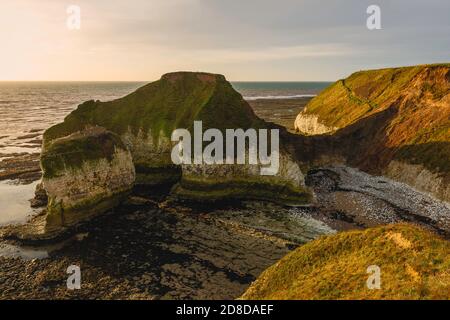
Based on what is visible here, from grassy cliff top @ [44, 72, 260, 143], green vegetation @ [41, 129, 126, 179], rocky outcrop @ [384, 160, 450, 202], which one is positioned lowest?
rocky outcrop @ [384, 160, 450, 202]

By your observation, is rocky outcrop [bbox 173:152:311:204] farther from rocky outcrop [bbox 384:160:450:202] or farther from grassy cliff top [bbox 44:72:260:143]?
rocky outcrop [bbox 384:160:450:202]

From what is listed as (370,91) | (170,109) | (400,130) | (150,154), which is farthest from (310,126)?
(150,154)

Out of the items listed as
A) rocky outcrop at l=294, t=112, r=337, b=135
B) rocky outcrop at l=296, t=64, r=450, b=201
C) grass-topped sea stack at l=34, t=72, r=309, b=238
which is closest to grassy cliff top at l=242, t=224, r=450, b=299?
grass-topped sea stack at l=34, t=72, r=309, b=238

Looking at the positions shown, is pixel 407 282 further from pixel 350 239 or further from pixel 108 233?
pixel 108 233

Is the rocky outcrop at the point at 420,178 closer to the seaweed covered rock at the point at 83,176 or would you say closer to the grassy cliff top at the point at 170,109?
the grassy cliff top at the point at 170,109

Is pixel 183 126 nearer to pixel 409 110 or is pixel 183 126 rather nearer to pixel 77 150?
pixel 77 150

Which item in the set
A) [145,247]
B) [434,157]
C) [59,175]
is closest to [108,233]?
[145,247]

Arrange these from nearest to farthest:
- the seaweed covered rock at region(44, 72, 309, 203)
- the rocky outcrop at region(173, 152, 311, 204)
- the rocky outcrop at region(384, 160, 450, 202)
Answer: the rocky outcrop at region(173, 152, 311, 204) < the seaweed covered rock at region(44, 72, 309, 203) < the rocky outcrop at region(384, 160, 450, 202)
